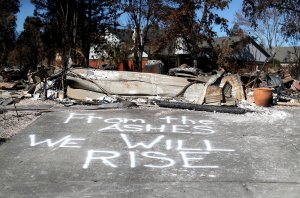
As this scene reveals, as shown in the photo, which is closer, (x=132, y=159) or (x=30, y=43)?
(x=132, y=159)

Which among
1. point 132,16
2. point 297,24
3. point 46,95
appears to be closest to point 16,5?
point 132,16

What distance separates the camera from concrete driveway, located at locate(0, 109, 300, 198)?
16.0ft

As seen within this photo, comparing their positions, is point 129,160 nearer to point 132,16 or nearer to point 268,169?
point 268,169

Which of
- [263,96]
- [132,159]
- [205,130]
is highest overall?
[263,96]

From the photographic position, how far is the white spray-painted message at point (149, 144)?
5.89m

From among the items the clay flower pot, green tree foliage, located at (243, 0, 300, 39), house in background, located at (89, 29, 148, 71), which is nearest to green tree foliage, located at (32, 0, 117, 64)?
house in background, located at (89, 29, 148, 71)

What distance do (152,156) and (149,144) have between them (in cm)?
61

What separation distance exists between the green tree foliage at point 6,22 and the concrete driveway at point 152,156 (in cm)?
3337

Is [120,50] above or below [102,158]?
above

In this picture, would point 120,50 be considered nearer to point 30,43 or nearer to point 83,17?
point 83,17

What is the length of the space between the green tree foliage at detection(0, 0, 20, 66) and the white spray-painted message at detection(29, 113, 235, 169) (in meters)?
33.2

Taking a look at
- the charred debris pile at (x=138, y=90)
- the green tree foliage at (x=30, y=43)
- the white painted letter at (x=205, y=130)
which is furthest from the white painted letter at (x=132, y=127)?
the green tree foliage at (x=30, y=43)

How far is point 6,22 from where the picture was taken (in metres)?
39.2

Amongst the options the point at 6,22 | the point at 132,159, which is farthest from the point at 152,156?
the point at 6,22
